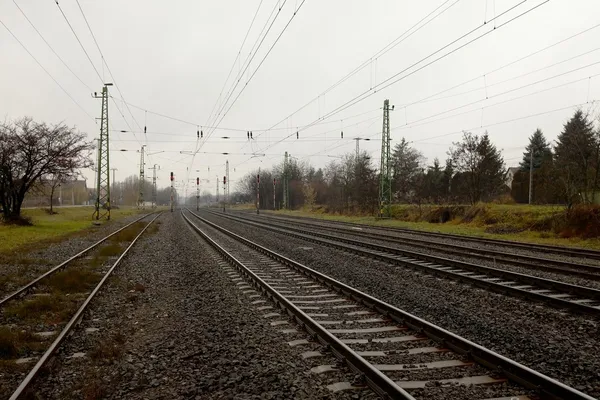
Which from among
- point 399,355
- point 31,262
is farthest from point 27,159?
point 399,355

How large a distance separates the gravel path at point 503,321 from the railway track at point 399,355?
62 cm

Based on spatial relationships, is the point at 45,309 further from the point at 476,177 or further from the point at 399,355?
the point at 476,177

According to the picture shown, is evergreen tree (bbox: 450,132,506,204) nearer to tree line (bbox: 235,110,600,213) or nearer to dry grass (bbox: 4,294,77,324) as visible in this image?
tree line (bbox: 235,110,600,213)

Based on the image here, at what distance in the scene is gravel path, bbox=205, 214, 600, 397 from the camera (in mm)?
5621

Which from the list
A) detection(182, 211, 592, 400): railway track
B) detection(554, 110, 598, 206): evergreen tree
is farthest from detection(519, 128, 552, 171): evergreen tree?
detection(182, 211, 592, 400): railway track

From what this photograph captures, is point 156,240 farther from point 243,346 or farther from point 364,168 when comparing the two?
point 364,168

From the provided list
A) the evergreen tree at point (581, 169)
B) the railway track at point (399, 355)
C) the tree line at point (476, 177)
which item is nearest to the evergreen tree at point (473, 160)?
the tree line at point (476, 177)

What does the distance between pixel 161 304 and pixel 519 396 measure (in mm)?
7189

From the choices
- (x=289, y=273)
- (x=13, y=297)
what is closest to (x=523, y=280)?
(x=289, y=273)

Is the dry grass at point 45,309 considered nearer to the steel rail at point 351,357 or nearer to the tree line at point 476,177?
the steel rail at point 351,357

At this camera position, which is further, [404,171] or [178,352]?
[404,171]

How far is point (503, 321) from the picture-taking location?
7.63 m

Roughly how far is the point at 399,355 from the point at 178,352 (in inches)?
121

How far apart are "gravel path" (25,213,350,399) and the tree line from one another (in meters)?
23.2
